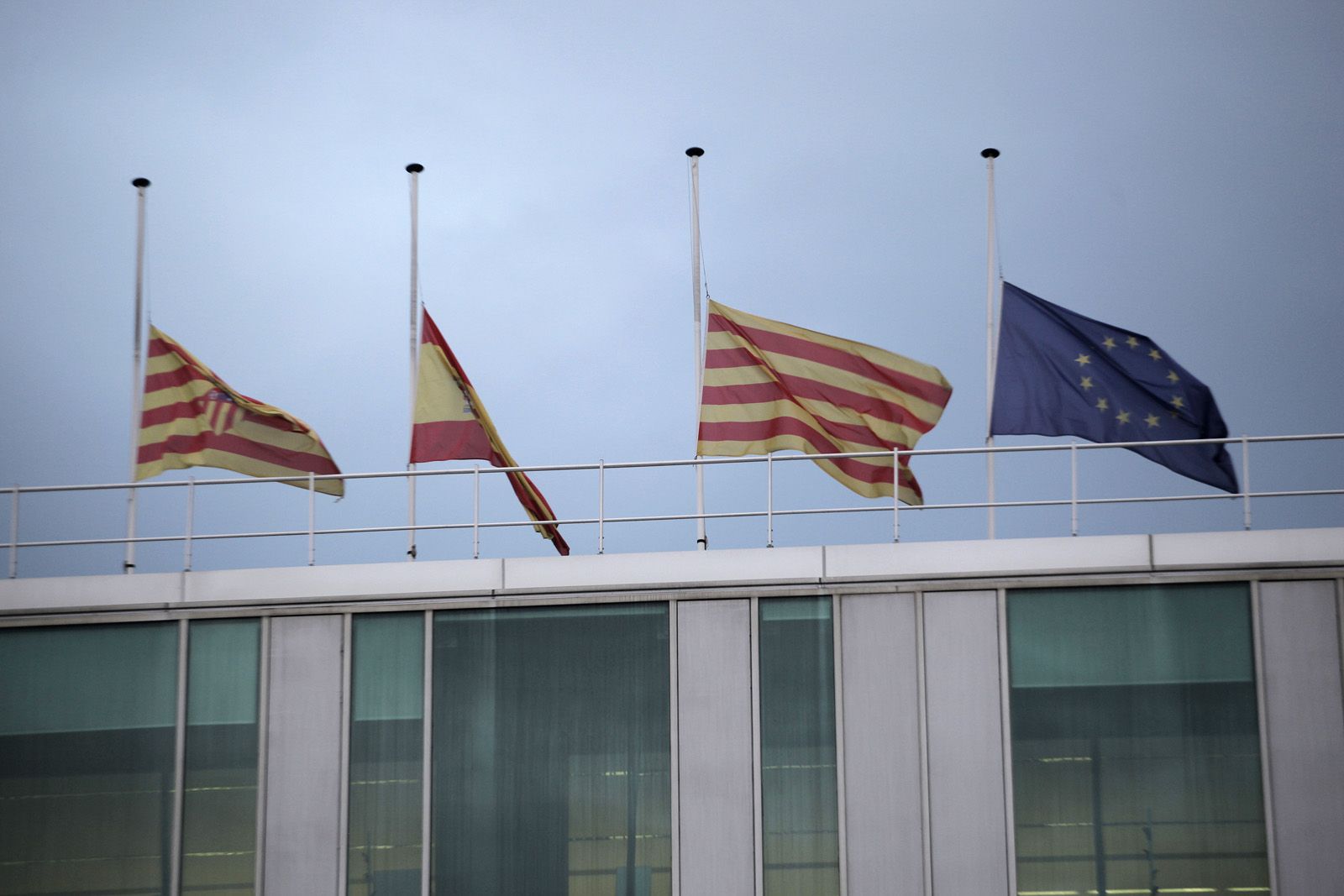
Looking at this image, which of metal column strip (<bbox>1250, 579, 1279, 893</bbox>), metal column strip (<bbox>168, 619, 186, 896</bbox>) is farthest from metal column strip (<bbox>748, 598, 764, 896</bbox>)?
metal column strip (<bbox>168, 619, 186, 896</bbox>)

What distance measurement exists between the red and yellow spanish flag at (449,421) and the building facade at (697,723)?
7.68 feet

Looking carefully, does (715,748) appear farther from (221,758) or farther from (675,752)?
(221,758)

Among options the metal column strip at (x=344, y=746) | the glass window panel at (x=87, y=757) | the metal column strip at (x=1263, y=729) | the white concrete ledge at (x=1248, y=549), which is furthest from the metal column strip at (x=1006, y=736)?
the glass window panel at (x=87, y=757)

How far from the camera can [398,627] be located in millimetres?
17250

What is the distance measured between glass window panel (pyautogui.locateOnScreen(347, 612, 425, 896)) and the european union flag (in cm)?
759

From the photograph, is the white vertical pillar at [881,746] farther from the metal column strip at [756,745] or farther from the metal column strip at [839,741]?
the metal column strip at [756,745]

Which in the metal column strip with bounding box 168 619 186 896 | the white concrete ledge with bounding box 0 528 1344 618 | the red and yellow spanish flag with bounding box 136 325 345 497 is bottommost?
the metal column strip with bounding box 168 619 186 896

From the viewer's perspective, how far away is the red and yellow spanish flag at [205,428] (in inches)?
767

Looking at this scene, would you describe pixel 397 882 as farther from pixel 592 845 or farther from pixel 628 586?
pixel 628 586

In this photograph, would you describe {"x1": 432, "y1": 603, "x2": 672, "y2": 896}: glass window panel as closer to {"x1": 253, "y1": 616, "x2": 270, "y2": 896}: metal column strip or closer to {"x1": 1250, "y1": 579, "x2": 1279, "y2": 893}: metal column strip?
{"x1": 253, "y1": 616, "x2": 270, "y2": 896}: metal column strip

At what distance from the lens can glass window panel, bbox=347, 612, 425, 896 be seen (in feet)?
54.9

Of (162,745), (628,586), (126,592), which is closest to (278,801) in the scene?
(162,745)

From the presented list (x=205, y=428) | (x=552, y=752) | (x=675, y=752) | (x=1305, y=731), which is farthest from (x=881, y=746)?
(x=205, y=428)

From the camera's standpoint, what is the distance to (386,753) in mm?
16938
